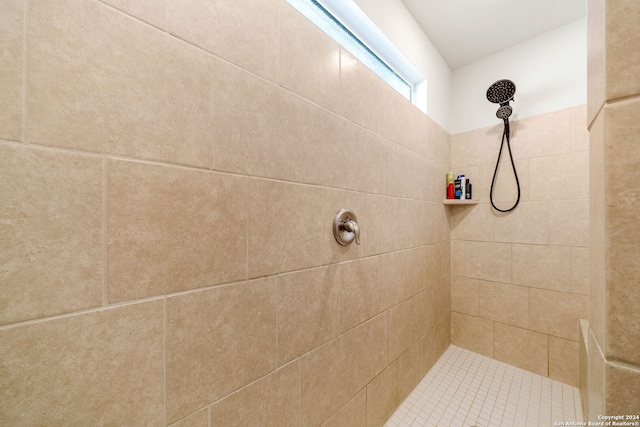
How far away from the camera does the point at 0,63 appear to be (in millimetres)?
405

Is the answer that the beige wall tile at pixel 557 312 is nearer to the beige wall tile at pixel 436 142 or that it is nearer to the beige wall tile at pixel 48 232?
the beige wall tile at pixel 436 142

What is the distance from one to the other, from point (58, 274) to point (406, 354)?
155cm

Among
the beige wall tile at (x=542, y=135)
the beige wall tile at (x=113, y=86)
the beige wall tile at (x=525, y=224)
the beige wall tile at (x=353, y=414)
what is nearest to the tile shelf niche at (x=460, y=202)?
the beige wall tile at (x=525, y=224)

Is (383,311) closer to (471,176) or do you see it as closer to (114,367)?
(114,367)

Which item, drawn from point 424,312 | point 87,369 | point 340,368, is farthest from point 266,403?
point 424,312

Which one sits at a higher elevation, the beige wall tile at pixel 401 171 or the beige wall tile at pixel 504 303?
the beige wall tile at pixel 401 171

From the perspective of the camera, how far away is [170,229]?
1.87ft

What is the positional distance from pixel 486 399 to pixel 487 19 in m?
2.29

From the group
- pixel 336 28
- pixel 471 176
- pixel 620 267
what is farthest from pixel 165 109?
pixel 471 176

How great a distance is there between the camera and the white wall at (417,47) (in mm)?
1240

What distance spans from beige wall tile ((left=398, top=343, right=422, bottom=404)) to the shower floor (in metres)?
0.04

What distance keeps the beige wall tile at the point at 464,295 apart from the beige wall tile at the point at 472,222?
0.34 meters

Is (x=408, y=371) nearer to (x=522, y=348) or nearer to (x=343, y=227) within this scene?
(x=522, y=348)

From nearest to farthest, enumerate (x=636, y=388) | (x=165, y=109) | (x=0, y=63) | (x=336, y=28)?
(x=636, y=388)
(x=0, y=63)
(x=165, y=109)
(x=336, y=28)
